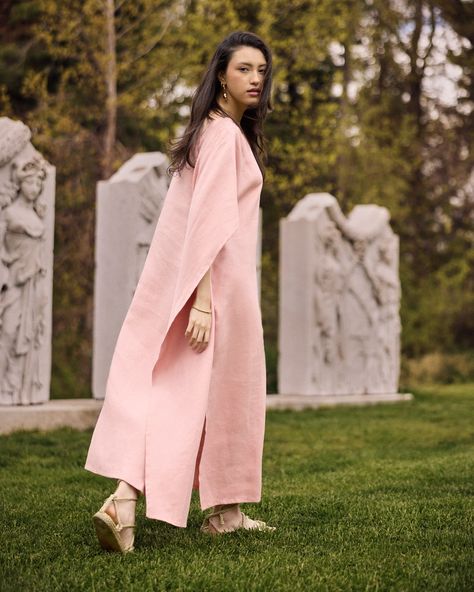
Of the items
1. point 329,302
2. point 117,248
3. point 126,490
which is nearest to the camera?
point 126,490

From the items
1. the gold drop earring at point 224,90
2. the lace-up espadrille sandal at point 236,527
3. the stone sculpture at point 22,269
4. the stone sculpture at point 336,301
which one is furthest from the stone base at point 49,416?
the gold drop earring at point 224,90

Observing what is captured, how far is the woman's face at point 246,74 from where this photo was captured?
4.01 m

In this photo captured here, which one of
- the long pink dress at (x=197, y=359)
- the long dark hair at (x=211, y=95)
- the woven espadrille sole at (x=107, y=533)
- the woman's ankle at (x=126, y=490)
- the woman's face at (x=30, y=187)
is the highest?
the woman's face at (x=30, y=187)

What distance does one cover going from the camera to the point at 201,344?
381 centimetres

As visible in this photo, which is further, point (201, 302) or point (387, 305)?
point (387, 305)

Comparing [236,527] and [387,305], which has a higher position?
[387,305]

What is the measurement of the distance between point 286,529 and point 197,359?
87cm

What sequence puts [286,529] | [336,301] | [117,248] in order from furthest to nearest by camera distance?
[336,301] < [117,248] < [286,529]

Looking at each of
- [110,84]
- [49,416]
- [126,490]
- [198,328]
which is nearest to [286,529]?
[126,490]

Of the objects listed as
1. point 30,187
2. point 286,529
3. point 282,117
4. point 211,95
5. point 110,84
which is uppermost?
point 282,117

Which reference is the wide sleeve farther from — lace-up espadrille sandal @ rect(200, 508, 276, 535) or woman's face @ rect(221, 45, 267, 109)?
lace-up espadrille sandal @ rect(200, 508, 276, 535)

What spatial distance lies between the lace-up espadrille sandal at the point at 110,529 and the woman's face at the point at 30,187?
480 cm

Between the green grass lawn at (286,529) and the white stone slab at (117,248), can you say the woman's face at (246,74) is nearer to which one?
the green grass lawn at (286,529)

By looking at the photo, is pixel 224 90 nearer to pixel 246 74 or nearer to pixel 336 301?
pixel 246 74
